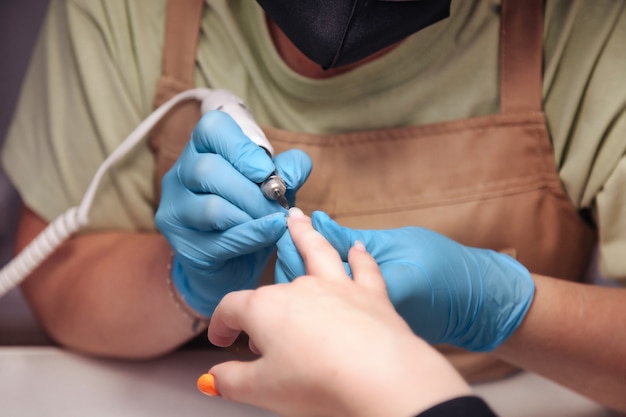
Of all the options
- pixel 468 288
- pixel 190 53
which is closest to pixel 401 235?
pixel 468 288

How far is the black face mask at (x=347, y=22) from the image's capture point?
0.63 m

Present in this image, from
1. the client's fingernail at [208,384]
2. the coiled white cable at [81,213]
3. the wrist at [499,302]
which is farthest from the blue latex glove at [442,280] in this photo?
the coiled white cable at [81,213]

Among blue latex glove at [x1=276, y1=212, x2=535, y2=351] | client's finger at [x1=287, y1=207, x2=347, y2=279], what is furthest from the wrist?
client's finger at [x1=287, y1=207, x2=347, y2=279]

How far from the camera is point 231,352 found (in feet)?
2.60

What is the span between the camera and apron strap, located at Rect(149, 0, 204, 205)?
81 cm

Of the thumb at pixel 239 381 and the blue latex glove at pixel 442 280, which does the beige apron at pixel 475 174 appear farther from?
the thumb at pixel 239 381

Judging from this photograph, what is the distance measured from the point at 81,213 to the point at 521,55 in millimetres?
535

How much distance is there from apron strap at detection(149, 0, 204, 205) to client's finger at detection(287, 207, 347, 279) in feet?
0.96

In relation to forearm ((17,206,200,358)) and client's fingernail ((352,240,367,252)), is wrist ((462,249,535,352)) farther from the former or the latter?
forearm ((17,206,200,358))

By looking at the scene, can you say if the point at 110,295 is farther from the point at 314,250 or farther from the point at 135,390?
the point at 314,250

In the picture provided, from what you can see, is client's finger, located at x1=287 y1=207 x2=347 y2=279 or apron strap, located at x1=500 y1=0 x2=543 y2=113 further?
apron strap, located at x1=500 y1=0 x2=543 y2=113

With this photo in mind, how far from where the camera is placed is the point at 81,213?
31.9 inches

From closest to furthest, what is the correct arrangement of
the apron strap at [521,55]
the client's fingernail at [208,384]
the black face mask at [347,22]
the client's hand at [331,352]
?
1. the client's hand at [331,352]
2. the client's fingernail at [208,384]
3. the black face mask at [347,22]
4. the apron strap at [521,55]

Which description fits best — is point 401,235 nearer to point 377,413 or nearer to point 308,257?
point 308,257
